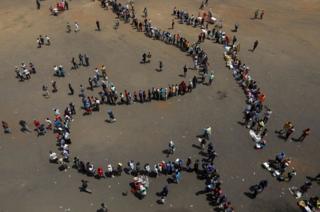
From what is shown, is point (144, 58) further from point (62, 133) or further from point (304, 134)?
point (304, 134)

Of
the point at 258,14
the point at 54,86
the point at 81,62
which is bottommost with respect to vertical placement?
the point at 54,86

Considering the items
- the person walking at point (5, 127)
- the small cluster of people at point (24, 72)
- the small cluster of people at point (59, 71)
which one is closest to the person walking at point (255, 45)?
the small cluster of people at point (59, 71)

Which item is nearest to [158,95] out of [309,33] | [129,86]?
[129,86]

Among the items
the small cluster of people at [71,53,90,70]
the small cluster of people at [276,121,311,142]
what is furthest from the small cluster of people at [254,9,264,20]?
the small cluster of people at [71,53,90,70]

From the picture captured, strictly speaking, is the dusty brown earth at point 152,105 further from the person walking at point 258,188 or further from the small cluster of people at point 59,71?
the small cluster of people at point 59,71

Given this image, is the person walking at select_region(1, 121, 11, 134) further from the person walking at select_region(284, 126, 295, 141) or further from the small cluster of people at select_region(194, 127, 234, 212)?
the person walking at select_region(284, 126, 295, 141)

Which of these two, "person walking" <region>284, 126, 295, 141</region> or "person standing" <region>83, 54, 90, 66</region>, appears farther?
"person standing" <region>83, 54, 90, 66</region>

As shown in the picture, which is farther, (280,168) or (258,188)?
(280,168)

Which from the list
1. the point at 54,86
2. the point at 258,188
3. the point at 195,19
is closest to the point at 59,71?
the point at 54,86
